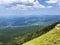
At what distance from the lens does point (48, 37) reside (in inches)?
6319

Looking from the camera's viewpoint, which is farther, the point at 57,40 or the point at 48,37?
the point at 48,37

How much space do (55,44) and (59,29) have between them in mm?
40260

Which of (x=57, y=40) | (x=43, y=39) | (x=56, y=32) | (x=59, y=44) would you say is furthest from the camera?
(x=56, y=32)

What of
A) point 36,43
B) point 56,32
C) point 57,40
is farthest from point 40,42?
point 56,32

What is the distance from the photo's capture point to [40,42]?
15062 cm

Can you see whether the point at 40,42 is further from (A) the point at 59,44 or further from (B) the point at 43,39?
(A) the point at 59,44

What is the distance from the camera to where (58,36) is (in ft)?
517

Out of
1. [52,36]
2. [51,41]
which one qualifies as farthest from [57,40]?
[52,36]

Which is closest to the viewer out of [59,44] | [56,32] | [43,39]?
[59,44]

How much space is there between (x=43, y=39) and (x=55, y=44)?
19050mm

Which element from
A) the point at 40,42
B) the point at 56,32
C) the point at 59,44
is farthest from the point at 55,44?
the point at 56,32

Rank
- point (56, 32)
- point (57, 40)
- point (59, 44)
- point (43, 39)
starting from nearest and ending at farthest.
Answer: point (59, 44), point (57, 40), point (43, 39), point (56, 32)

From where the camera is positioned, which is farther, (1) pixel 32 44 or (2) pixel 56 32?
(2) pixel 56 32

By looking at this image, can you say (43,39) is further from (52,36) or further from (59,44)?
(59,44)
